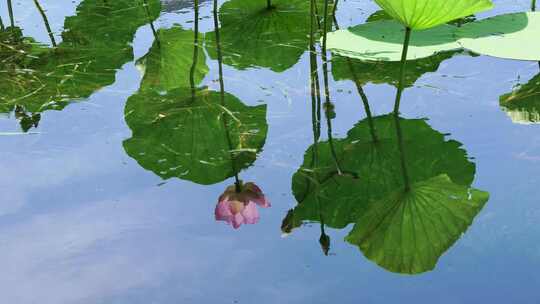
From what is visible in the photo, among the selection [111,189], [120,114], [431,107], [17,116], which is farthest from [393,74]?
[17,116]

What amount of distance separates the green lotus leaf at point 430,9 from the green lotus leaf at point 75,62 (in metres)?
0.85

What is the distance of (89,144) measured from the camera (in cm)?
173

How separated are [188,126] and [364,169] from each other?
0.46 meters

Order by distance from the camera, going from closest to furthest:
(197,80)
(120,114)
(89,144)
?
(89,144) < (120,114) < (197,80)

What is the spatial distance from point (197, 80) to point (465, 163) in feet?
2.59

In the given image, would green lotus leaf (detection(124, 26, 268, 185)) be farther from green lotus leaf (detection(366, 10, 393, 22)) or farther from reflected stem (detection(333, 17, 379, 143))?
green lotus leaf (detection(366, 10, 393, 22))

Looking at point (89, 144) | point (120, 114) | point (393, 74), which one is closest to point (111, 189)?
point (89, 144)

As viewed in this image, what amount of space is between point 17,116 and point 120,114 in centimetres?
26

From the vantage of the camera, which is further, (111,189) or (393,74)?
(393,74)

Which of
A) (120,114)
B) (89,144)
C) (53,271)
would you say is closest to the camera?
(53,271)

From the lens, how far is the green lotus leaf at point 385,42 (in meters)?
1.92

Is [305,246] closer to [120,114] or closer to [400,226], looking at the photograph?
[400,226]

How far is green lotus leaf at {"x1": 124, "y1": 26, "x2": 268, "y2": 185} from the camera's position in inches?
62.9

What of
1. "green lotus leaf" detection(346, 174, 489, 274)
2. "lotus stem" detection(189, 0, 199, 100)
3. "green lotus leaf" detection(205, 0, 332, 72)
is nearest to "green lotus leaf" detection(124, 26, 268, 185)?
"lotus stem" detection(189, 0, 199, 100)
